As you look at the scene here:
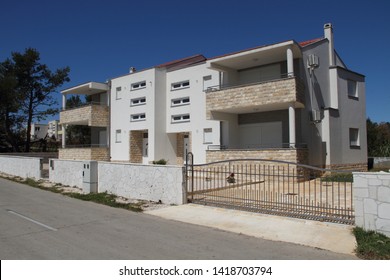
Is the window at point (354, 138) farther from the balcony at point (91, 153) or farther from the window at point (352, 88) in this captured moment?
the balcony at point (91, 153)

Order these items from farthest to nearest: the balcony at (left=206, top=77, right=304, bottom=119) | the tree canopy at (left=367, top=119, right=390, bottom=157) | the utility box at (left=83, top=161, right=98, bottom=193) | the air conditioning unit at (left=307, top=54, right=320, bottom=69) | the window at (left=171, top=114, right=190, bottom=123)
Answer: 1. the tree canopy at (left=367, top=119, right=390, bottom=157)
2. the window at (left=171, top=114, right=190, bottom=123)
3. the air conditioning unit at (left=307, top=54, right=320, bottom=69)
4. the balcony at (left=206, top=77, right=304, bottom=119)
5. the utility box at (left=83, top=161, right=98, bottom=193)

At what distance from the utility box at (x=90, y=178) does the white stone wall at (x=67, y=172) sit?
1.63m

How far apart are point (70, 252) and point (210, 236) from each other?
119 inches

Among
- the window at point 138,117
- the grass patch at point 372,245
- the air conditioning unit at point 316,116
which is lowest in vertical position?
the grass patch at point 372,245

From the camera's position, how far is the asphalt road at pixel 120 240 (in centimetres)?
596

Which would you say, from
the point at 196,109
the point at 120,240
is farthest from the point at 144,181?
the point at 196,109

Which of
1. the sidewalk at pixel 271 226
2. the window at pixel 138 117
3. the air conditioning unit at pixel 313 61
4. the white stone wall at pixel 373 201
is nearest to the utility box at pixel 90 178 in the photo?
the sidewalk at pixel 271 226

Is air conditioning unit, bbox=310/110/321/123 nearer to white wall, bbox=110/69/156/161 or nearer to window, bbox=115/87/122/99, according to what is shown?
white wall, bbox=110/69/156/161

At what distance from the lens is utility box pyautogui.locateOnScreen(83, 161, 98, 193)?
14828 mm

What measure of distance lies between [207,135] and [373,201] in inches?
685

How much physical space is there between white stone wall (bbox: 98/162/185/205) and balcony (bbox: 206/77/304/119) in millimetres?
8999

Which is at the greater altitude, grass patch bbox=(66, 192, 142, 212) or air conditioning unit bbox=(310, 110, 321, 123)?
air conditioning unit bbox=(310, 110, 321, 123)

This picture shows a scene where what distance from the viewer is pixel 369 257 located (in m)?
5.91

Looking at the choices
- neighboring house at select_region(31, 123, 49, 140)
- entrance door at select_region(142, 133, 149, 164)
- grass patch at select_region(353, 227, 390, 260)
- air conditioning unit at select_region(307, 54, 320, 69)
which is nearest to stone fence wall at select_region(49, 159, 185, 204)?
grass patch at select_region(353, 227, 390, 260)
